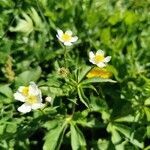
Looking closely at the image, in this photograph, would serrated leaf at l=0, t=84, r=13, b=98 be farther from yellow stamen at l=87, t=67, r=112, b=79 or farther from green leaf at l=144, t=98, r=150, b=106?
green leaf at l=144, t=98, r=150, b=106

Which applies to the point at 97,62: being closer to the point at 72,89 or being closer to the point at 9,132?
the point at 72,89

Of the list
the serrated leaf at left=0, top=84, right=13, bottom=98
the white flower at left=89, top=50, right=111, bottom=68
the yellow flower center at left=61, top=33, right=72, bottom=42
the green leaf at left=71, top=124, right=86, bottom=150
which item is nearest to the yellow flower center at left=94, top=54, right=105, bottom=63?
the white flower at left=89, top=50, right=111, bottom=68

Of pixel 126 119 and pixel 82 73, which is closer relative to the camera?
pixel 82 73

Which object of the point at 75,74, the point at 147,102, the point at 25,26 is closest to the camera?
the point at 75,74

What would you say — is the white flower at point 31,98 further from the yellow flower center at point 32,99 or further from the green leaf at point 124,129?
the green leaf at point 124,129

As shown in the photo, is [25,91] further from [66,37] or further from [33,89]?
[66,37]

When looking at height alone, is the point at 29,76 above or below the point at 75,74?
above

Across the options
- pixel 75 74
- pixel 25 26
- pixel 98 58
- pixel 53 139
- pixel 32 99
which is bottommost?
pixel 53 139

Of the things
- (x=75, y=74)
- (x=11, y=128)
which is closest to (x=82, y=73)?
(x=75, y=74)

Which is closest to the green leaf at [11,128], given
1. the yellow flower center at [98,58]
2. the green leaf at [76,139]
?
the green leaf at [76,139]
